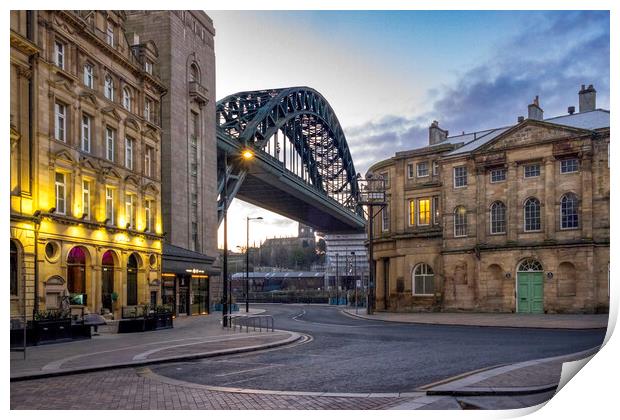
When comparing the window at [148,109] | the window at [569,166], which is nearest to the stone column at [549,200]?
the window at [569,166]

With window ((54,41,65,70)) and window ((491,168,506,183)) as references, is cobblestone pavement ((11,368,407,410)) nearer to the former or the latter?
window ((54,41,65,70))

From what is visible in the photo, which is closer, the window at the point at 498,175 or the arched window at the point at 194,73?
the arched window at the point at 194,73

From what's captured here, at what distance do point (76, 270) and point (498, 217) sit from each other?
28628mm

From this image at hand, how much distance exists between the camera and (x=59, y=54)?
81.8 feet

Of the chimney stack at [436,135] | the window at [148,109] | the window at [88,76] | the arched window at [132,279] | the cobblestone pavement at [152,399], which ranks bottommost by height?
the cobblestone pavement at [152,399]

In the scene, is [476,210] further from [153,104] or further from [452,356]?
[452,356]

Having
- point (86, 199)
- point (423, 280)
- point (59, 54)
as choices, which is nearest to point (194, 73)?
point (59, 54)

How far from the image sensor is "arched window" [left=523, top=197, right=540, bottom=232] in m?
41.6

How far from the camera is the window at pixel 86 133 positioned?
25.4 metres

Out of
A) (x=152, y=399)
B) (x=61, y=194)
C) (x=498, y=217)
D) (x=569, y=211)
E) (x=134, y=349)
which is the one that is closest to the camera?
(x=152, y=399)

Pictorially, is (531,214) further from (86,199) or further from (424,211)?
(86,199)

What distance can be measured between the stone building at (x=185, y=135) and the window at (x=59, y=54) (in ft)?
13.7

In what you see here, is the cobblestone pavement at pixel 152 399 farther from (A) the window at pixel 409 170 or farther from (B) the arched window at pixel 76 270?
(A) the window at pixel 409 170

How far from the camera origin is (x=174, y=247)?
36.5m
